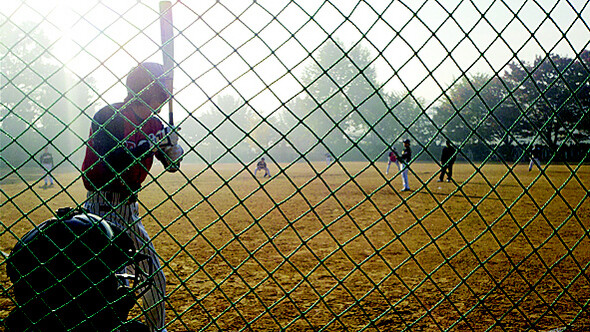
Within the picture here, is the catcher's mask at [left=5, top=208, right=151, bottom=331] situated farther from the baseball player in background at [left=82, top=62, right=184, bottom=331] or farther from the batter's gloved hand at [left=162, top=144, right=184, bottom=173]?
the batter's gloved hand at [left=162, top=144, right=184, bottom=173]

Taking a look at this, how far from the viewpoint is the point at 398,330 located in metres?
3.12

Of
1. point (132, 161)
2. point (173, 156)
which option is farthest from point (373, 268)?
point (132, 161)

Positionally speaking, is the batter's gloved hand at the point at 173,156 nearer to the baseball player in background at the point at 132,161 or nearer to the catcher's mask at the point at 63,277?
the baseball player in background at the point at 132,161

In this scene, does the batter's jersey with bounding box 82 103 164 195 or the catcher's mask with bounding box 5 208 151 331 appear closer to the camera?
the catcher's mask with bounding box 5 208 151 331

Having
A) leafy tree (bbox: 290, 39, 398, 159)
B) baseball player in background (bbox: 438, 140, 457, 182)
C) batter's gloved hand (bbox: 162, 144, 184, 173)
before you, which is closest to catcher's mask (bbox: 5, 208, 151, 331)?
batter's gloved hand (bbox: 162, 144, 184, 173)

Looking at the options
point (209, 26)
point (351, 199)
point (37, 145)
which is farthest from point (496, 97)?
point (209, 26)

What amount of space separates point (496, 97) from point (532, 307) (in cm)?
4450

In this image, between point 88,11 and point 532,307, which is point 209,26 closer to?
point 88,11

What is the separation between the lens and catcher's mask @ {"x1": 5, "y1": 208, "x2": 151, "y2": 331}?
218 cm

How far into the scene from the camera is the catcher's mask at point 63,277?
218cm

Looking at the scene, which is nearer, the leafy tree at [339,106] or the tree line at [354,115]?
the tree line at [354,115]

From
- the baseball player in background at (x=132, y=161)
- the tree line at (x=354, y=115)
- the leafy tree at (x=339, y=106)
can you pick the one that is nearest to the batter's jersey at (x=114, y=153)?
the baseball player in background at (x=132, y=161)

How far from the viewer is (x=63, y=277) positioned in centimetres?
220

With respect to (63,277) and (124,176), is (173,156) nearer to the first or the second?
(124,176)
